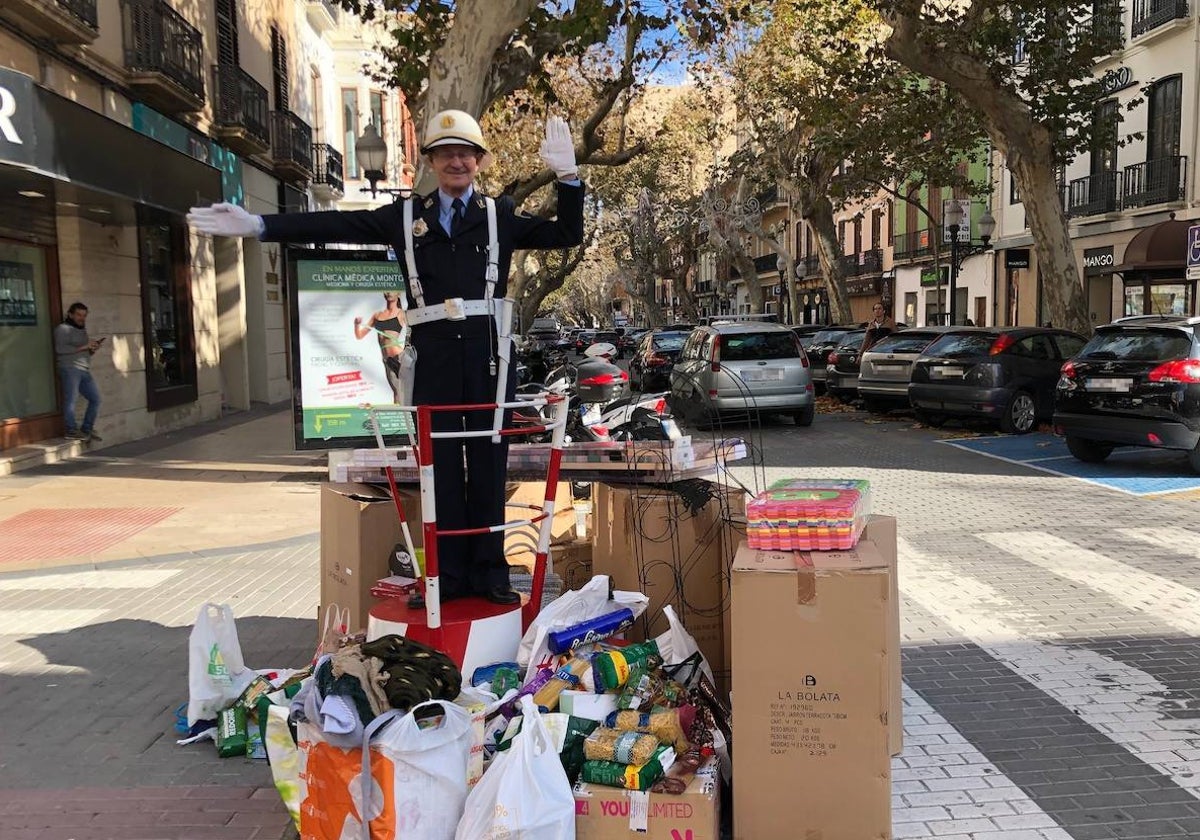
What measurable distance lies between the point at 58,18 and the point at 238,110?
7.36m

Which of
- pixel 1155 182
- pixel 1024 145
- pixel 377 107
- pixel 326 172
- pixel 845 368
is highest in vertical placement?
pixel 377 107

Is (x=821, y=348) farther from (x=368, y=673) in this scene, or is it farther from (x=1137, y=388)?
(x=368, y=673)

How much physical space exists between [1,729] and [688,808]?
3244 mm

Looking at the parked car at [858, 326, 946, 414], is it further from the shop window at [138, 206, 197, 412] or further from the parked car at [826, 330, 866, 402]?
the shop window at [138, 206, 197, 412]

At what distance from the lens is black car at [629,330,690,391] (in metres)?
23.7

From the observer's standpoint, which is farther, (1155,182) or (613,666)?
(1155,182)

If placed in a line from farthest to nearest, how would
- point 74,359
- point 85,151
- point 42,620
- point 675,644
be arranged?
point 74,359 → point 85,151 → point 42,620 → point 675,644

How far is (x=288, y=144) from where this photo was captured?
74.2 feet

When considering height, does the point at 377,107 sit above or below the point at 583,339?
above

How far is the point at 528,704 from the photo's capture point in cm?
328

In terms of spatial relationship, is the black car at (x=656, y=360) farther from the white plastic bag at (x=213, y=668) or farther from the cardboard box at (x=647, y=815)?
the cardboard box at (x=647, y=815)

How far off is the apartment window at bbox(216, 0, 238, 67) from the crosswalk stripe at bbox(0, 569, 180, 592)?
45.5 ft

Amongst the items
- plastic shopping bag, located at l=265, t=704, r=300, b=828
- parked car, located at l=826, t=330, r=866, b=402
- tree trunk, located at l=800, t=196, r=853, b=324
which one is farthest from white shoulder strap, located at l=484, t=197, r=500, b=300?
tree trunk, located at l=800, t=196, r=853, b=324

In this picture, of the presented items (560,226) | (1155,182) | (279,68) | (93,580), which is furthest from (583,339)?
(560,226)
